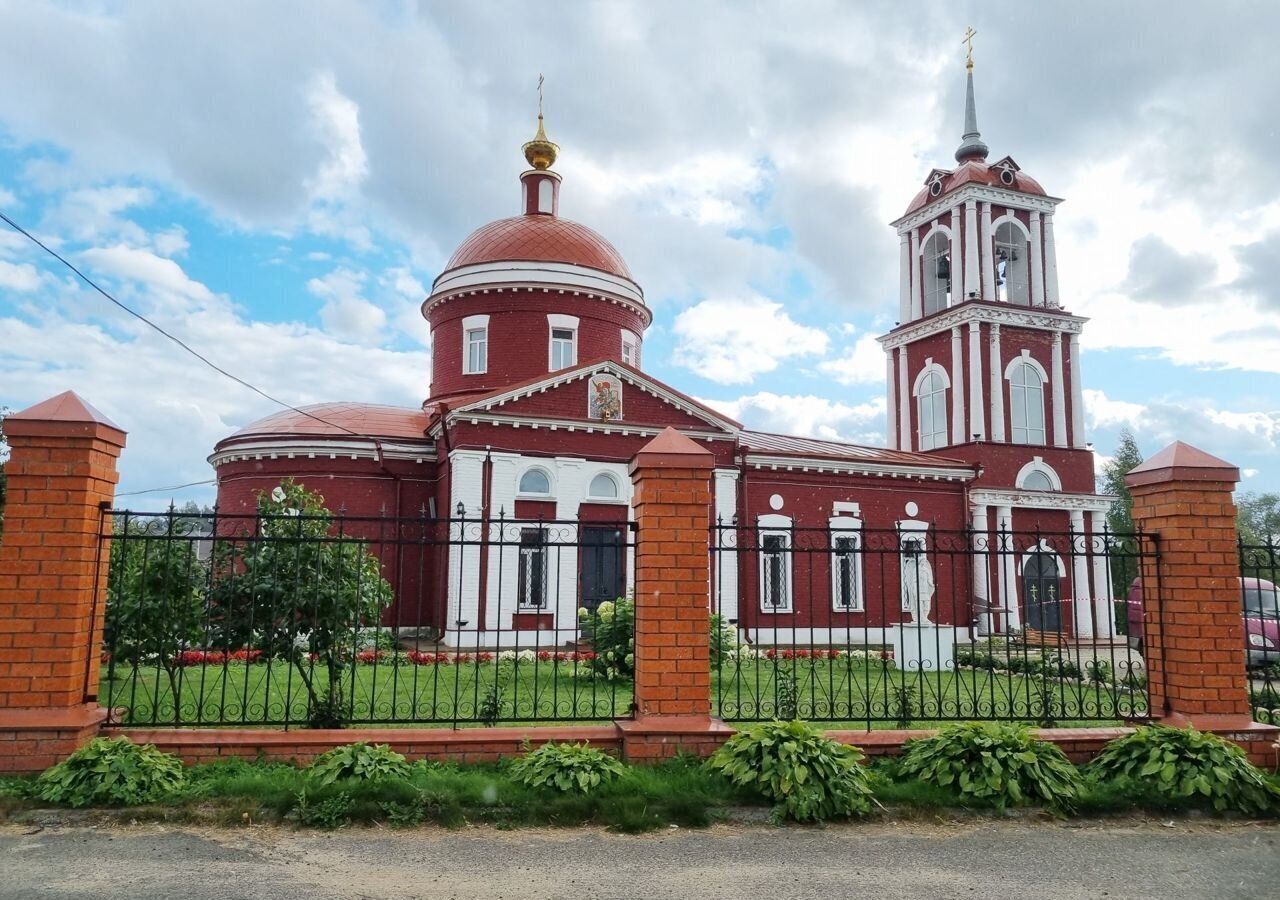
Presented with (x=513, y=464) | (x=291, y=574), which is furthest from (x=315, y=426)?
(x=291, y=574)

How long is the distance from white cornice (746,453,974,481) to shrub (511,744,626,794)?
16.2 meters

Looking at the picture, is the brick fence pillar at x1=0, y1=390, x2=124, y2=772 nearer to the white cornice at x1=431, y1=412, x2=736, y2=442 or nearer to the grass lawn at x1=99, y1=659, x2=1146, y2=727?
the grass lawn at x1=99, y1=659, x2=1146, y2=727

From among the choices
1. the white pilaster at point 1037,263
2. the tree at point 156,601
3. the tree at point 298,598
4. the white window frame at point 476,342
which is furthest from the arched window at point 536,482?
the white pilaster at point 1037,263

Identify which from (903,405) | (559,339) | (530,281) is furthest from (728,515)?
(903,405)

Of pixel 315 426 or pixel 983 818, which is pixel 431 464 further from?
pixel 983 818

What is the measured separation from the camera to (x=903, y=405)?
28.7m

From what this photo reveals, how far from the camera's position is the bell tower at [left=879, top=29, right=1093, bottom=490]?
26.0 m

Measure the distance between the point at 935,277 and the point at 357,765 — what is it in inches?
1034

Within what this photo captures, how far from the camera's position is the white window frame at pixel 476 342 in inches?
912

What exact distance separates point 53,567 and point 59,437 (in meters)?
0.81

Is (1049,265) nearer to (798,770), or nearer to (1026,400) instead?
(1026,400)

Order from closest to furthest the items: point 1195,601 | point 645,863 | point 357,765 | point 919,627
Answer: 1. point 645,863
2. point 357,765
3. point 1195,601
4. point 919,627

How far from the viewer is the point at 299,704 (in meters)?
9.44

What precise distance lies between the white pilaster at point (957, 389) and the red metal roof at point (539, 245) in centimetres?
937
